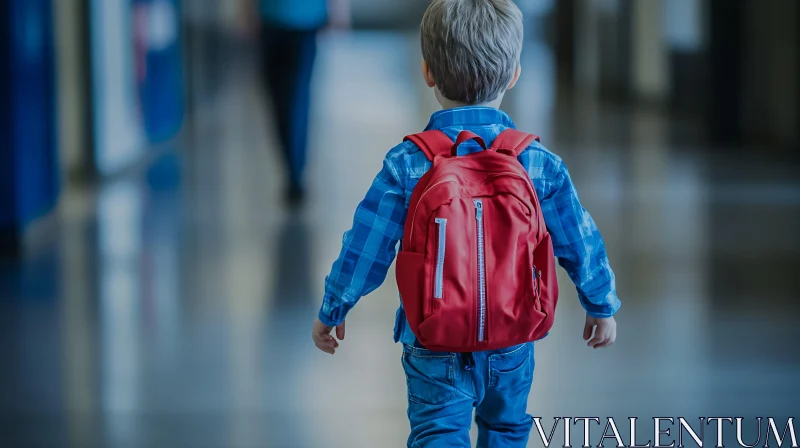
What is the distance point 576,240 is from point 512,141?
0.72 feet

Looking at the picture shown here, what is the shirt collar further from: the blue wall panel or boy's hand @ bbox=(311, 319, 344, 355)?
the blue wall panel

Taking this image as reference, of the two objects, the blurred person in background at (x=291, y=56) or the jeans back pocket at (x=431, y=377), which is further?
the blurred person in background at (x=291, y=56)

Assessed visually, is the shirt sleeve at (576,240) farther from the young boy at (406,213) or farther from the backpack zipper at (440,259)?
the backpack zipper at (440,259)

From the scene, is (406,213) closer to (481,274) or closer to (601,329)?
(481,274)

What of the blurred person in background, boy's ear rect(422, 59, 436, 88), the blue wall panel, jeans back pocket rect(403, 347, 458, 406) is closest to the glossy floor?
the blue wall panel

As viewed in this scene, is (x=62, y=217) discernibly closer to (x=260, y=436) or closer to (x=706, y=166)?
(x=260, y=436)

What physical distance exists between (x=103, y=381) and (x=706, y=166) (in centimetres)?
569

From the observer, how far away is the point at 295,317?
3988mm

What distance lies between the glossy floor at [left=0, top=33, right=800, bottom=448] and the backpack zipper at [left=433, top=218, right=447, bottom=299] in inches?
41.8

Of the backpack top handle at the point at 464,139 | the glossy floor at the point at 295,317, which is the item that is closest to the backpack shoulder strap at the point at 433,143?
the backpack top handle at the point at 464,139

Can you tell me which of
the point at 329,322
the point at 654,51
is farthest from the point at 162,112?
the point at 329,322

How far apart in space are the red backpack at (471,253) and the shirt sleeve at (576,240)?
110 mm

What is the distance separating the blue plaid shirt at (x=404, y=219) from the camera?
1.88 metres

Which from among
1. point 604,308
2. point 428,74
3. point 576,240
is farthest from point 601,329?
point 428,74
